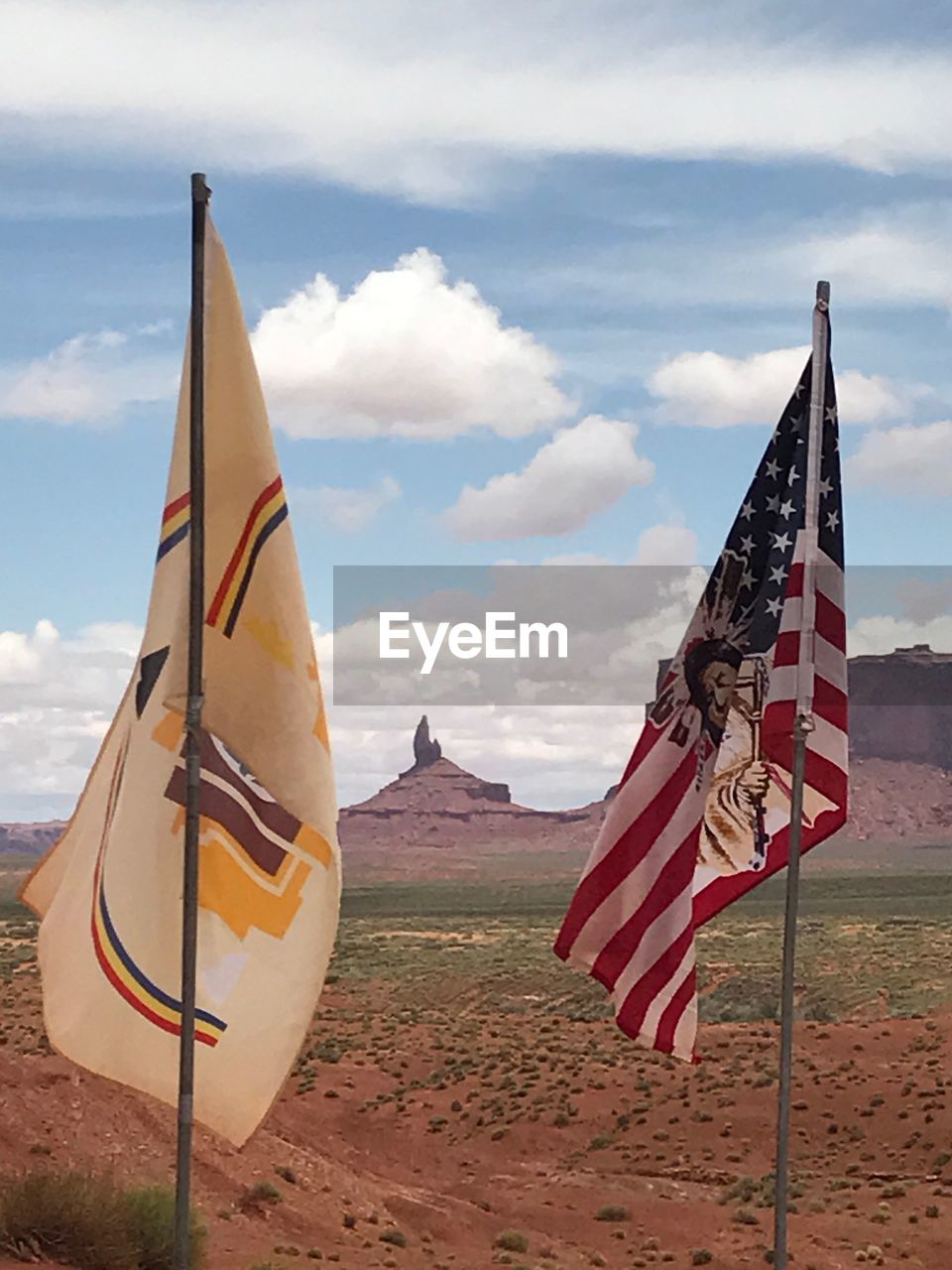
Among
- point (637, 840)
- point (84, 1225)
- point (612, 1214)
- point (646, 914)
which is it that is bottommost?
point (612, 1214)

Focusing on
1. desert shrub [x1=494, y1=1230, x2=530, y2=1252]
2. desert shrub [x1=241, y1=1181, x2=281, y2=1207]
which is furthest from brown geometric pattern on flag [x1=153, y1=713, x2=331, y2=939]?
desert shrub [x1=494, y1=1230, x2=530, y2=1252]

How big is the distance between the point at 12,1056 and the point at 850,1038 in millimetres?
22135

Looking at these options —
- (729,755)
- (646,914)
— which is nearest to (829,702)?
(729,755)

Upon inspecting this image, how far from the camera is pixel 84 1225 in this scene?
1642cm

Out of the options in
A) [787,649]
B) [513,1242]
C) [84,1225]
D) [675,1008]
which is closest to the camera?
[675,1008]

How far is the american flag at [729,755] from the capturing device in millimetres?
12312

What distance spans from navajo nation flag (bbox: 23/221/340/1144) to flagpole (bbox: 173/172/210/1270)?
11cm

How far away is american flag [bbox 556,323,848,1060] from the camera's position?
12312 mm

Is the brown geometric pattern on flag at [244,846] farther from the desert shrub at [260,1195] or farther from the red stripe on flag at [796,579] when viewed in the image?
the desert shrub at [260,1195]

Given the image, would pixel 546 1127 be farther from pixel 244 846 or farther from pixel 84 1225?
pixel 244 846

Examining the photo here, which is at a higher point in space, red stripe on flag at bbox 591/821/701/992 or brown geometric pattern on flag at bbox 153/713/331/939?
brown geometric pattern on flag at bbox 153/713/331/939

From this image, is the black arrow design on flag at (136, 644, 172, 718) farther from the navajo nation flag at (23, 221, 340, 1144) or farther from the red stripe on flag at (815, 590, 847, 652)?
the red stripe on flag at (815, 590, 847, 652)

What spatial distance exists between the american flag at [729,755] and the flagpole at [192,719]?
4.20m

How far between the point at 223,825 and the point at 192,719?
2.12 ft
